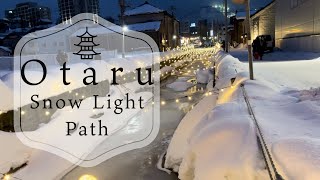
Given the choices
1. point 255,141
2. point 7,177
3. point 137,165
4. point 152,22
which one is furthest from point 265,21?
point 255,141

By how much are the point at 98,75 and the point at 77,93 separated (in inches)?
79.9

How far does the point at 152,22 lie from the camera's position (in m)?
54.7

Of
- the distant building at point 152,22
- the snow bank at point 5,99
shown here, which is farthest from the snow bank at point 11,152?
the distant building at point 152,22

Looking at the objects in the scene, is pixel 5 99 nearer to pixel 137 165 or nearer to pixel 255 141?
pixel 137 165

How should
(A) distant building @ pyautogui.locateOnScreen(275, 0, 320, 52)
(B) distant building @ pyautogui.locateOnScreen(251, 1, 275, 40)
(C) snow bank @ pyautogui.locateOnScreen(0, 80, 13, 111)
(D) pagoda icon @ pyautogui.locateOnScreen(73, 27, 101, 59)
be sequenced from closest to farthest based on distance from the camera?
(C) snow bank @ pyautogui.locateOnScreen(0, 80, 13, 111) → (D) pagoda icon @ pyautogui.locateOnScreen(73, 27, 101, 59) → (A) distant building @ pyautogui.locateOnScreen(275, 0, 320, 52) → (B) distant building @ pyautogui.locateOnScreen(251, 1, 275, 40)

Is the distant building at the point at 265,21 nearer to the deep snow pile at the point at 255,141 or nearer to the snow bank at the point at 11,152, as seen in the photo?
the deep snow pile at the point at 255,141

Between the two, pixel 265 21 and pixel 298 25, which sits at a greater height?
pixel 265 21

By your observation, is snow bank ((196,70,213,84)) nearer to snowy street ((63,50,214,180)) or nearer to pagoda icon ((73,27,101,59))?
pagoda icon ((73,27,101,59))

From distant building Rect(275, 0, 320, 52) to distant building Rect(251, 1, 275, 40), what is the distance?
3.80 meters

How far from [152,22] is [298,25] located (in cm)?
3146

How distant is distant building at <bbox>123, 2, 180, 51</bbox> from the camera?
5209cm

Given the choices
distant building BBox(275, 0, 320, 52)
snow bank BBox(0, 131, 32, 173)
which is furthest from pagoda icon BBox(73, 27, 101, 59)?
distant building BBox(275, 0, 320, 52)

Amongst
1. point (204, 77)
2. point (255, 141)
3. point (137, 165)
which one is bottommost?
point (137, 165)

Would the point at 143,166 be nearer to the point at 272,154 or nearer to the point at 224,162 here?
the point at 224,162
